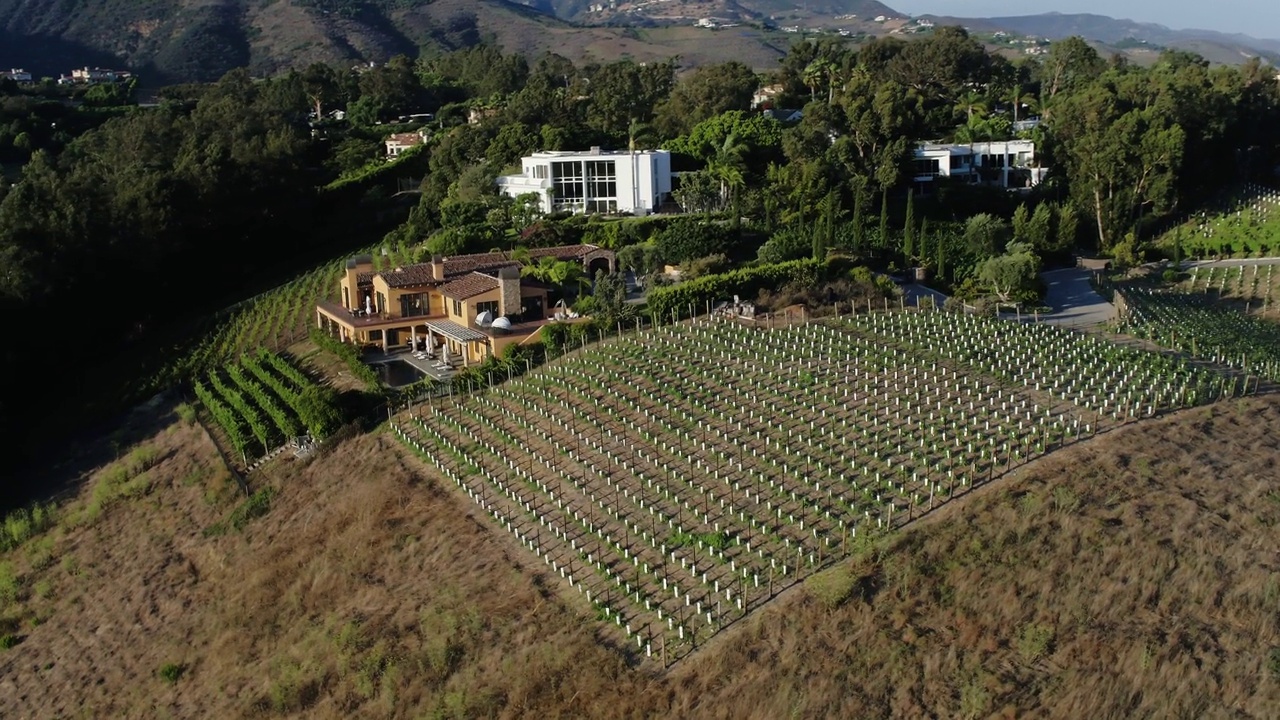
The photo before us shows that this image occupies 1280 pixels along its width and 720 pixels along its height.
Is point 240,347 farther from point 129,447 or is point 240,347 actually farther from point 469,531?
point 469,531

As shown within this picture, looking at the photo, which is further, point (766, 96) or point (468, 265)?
point (766, 96)

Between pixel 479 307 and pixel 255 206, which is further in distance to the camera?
pixel 255 206

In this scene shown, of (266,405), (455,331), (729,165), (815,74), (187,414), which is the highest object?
(815,74)

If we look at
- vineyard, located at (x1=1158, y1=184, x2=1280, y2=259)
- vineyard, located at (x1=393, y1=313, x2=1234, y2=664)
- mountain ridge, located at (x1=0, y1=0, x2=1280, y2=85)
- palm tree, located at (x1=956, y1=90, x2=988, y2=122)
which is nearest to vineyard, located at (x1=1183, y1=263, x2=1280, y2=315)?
vineyard, located at (x1=1158, y1=184, x2=1280, y2=259)

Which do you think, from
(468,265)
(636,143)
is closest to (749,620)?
(468,265)

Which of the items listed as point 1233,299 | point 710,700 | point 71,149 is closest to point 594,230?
point 1233,299

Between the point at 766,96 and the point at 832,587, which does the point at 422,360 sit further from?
the point at 766,96

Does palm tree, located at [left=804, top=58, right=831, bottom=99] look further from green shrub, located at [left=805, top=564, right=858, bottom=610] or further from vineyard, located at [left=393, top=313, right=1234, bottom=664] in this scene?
green shrub, located at [left=805, top=564, right=858, bottom=610]
